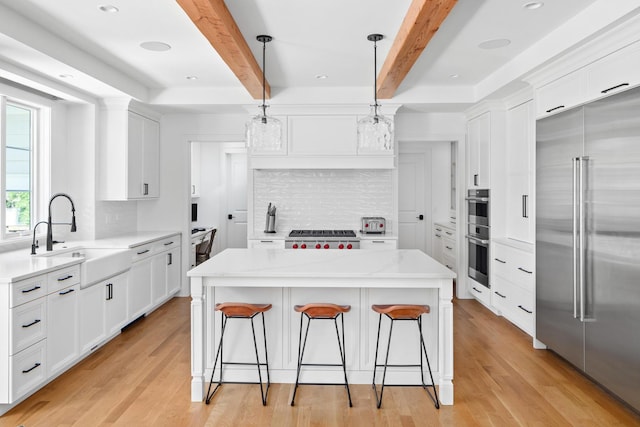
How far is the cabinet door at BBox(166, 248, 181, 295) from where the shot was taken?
19.0ft

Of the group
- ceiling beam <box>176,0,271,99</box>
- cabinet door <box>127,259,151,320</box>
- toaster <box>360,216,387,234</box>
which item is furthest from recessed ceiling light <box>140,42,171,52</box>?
toaster <box>360,216,387,234</box>

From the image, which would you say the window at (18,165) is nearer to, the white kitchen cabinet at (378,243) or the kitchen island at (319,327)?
the kitchen island at (319,327)

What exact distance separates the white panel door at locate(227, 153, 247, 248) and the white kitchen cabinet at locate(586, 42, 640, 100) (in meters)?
6.34

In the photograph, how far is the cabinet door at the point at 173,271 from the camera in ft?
19.0

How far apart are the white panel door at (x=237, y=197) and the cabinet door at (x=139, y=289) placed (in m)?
3.58

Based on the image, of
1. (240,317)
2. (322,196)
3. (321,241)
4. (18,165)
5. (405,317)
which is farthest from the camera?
(322,196)

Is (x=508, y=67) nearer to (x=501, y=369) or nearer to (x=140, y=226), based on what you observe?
(x=501, y=369)

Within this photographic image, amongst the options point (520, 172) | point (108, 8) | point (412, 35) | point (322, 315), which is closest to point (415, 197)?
point (520, 172)

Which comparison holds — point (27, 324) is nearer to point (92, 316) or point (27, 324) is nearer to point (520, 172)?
point (92, 316)

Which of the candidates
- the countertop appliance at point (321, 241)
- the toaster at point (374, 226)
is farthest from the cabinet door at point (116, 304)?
the toaster at point (374, 226)

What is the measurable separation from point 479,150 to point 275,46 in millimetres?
2893

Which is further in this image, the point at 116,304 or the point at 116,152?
the point at 116,152

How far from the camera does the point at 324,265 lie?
3270 mm

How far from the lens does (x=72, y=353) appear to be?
3.55 m
